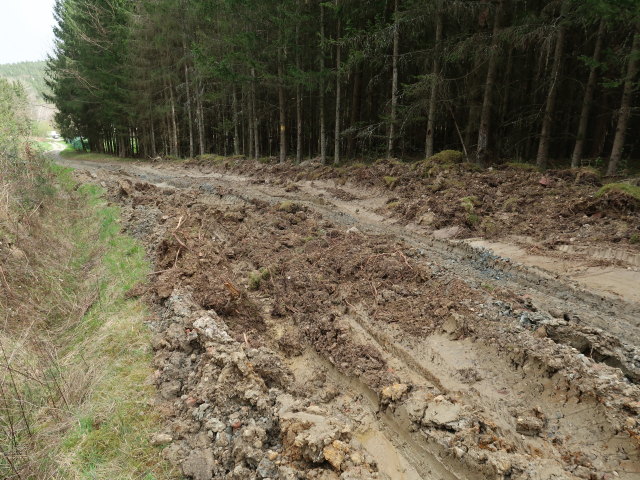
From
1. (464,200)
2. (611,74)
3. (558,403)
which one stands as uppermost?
(611,74)

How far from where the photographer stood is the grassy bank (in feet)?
10.2

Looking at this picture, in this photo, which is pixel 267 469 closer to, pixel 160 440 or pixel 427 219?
pixel 160 440

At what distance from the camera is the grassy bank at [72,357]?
3.11 m

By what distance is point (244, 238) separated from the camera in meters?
9.29

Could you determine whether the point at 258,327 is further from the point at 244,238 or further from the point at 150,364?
the point at 244,238

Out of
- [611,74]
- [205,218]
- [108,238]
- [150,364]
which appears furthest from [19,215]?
[611,74]

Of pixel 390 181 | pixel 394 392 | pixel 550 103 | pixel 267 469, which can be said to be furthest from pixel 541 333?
pixel 550 103

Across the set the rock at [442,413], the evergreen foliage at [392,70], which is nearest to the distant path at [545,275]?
the rock at [442,413]

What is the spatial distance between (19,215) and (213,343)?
7745 millimetres

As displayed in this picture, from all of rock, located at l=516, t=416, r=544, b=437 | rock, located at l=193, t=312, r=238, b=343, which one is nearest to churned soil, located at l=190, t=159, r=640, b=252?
rock, located at l=516, t=416, r=544, b=437

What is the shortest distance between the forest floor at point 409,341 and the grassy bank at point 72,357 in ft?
1.02

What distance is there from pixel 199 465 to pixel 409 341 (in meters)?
2.78

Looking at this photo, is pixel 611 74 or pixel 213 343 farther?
pixel 611 74

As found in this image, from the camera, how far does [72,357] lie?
15.8 feet
